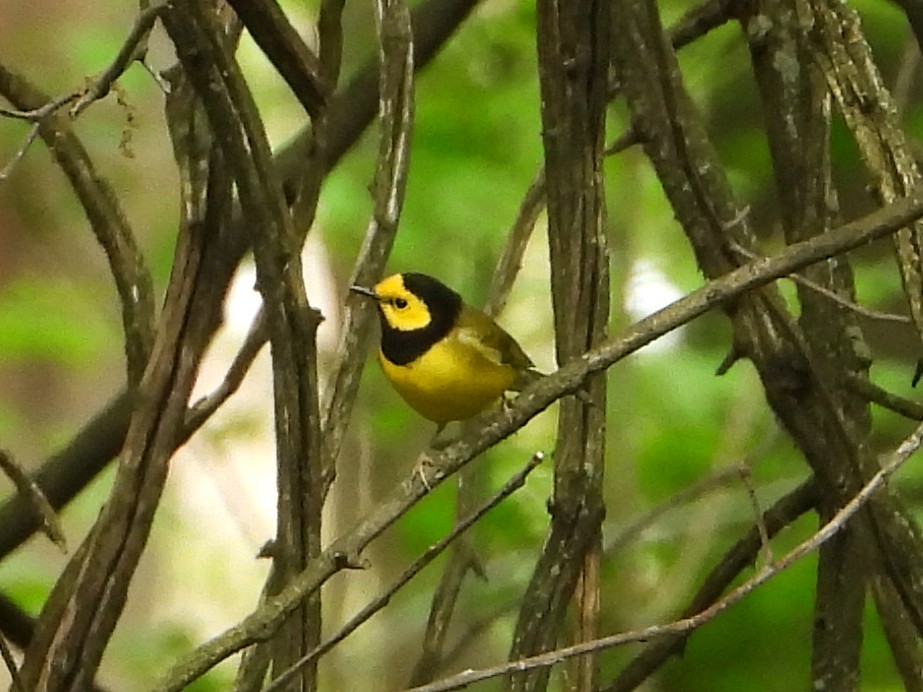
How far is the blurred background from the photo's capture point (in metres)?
1.57

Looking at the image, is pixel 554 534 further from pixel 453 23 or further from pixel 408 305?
pixel 453 23

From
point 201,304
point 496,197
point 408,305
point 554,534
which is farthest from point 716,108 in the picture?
point 201,304

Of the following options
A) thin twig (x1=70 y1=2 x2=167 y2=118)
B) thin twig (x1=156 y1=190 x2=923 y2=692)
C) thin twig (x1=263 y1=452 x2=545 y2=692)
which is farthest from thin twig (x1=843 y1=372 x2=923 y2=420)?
thin twig (x1=70 y1=2 x2=167 y2=118)

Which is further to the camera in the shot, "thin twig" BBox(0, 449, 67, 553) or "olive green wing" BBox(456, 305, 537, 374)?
"olive green wing" BBox(456, 305, 537, 374)

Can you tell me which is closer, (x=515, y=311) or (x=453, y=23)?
(x=453, y=23)

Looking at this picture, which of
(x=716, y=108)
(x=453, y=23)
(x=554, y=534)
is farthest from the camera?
(x=716, y=108)

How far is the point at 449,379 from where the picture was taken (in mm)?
1248

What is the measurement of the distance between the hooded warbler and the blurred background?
93mm

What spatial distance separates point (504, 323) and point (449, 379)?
48.8 inches

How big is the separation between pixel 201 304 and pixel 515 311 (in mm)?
1787

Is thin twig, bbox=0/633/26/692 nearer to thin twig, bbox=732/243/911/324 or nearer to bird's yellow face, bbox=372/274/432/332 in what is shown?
thin twig, bbox=732/243/911/324

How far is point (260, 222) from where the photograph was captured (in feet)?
2.36

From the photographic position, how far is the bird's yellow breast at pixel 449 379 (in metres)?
1.25

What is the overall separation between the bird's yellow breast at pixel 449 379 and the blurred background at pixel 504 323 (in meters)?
0.14
